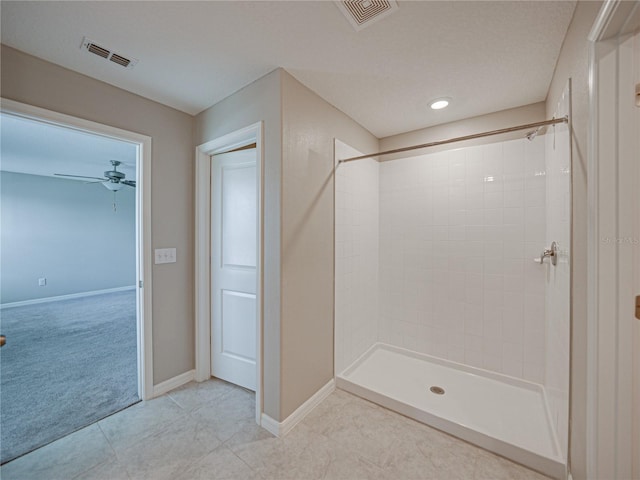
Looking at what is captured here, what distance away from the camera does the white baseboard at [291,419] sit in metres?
1.66

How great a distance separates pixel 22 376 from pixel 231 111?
2.99 metres

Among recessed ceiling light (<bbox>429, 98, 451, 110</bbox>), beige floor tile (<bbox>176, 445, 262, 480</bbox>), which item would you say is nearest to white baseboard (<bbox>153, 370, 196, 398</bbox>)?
beige floor tile (<bbox>176, 445, 262, 480</bbox>)

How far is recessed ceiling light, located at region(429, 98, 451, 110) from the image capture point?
2047mm

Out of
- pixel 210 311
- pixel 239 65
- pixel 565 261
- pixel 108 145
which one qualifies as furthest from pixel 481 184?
pixel 108 145

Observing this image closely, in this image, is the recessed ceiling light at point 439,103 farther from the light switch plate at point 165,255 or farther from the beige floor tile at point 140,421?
the beige floor tile at point 140,421

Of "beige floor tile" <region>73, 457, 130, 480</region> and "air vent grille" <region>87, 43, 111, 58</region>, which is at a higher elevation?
"air vent grille" <region>87, 43, 111, 58</region>

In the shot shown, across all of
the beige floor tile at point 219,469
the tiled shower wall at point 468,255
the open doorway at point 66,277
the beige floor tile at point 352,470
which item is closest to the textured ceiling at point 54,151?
the open doorway at point 66,277

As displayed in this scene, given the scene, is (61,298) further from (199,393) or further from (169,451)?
(169,451)

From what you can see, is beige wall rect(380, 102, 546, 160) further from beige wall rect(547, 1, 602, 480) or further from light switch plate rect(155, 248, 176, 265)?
light switch plate rect(155, 248, 176, 265)

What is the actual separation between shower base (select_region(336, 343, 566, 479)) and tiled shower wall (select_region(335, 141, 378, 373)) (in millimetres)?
211

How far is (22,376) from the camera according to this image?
7.61ft

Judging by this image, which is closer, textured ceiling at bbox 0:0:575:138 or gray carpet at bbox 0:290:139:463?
textured ceiling at bbox 0:0:575:138

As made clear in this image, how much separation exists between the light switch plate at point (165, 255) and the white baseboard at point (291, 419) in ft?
4.56

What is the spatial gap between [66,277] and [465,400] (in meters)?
7.10
